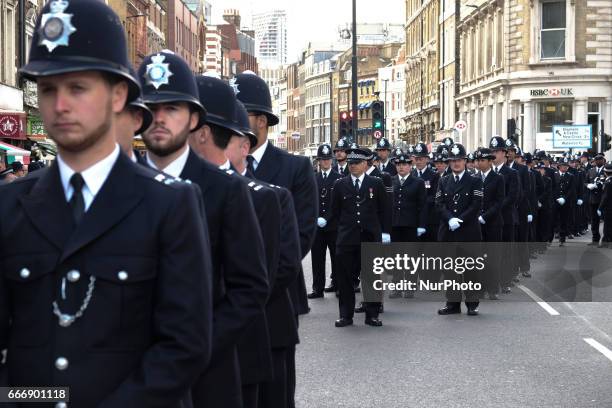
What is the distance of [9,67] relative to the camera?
136 feet

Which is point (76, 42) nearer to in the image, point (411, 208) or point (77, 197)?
point (77, 197)

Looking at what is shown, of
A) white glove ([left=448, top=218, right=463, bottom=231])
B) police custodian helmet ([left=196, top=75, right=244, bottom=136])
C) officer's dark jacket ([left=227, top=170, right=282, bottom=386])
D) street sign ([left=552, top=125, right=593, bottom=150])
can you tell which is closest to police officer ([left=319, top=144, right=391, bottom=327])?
white glove ([left=448, top=218, right=463, bottom=231])

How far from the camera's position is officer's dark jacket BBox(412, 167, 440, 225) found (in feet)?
63.1

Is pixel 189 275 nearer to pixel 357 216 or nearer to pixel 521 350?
pixel 521 350

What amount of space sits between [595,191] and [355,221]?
18.8 metres

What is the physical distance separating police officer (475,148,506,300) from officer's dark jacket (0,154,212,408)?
45.9 ft

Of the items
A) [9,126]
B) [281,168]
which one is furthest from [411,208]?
[9,126]

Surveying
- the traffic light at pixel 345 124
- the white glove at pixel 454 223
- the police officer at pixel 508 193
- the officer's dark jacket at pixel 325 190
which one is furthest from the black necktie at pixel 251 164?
the traffic light at pixel 345 124

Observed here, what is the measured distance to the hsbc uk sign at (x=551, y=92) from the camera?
5806 cm

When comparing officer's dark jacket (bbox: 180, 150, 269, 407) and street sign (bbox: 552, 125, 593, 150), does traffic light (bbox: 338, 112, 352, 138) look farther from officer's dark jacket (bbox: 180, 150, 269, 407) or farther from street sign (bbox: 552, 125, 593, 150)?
officer's dark jacket (bbox: 180, 150, 269, 407)

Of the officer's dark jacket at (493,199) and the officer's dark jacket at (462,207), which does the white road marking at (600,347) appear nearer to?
the officer's dark jacket at (462,207)

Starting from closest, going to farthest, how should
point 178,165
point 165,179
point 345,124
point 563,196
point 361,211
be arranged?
point 165,179
point 178,165
point 361,211
point 563,196
point 345,124

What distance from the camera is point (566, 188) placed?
31.4m

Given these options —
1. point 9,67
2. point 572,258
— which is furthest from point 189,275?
point 9,67
